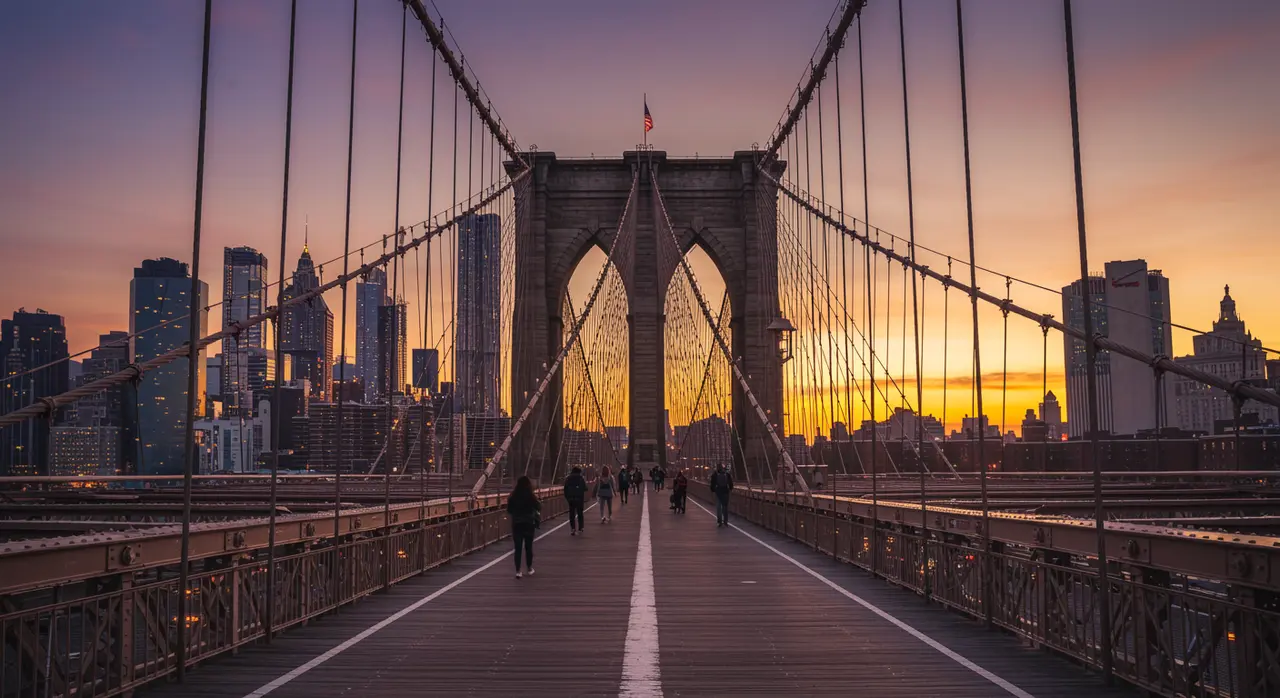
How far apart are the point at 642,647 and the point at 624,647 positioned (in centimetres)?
15

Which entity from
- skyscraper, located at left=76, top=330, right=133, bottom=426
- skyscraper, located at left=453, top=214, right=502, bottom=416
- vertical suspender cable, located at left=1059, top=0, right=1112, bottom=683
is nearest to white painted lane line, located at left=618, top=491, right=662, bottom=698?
vertical suspender cable, located at left=1059, top=0, right=1112, bottom=683

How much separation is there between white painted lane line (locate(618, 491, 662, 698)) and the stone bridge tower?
1787 inches

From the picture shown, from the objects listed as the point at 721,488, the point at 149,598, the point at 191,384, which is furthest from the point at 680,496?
the point at 149,598

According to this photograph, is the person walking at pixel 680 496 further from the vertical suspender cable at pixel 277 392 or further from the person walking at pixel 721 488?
the vertical suspender cable at pixel 277 392

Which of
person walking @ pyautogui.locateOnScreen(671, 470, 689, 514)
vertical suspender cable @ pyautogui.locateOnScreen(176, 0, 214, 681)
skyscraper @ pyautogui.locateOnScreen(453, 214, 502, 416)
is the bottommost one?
person walking @ pyautogui.locateOnScreen(671, 470, 689, 514)

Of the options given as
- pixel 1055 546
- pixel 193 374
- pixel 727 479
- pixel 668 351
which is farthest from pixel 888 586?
pixel 668 351

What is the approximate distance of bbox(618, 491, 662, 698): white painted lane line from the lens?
8.38m

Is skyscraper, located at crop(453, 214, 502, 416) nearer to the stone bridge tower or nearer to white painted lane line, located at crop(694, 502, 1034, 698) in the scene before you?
the stone bridge tower

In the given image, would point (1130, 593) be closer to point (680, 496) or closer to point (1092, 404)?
point (1092, 404)

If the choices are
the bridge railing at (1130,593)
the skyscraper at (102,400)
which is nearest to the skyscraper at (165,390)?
the skyscraper at (102,400)

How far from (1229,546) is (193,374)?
7.25 meters

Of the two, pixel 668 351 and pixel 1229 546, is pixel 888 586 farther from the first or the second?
pixel 668 351

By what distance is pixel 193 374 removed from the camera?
30.0ft

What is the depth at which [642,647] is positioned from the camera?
10.3 meters
